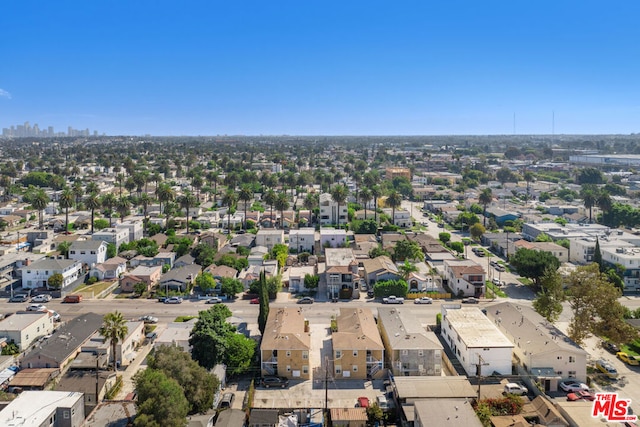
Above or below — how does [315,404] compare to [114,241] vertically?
below

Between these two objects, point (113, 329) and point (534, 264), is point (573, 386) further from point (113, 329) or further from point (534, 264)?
point (113, 329)

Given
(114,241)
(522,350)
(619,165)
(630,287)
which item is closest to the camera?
(522,350)

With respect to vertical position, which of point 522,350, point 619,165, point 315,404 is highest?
point 619,165

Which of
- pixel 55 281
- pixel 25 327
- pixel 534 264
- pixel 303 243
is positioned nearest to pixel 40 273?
pixel 55 281

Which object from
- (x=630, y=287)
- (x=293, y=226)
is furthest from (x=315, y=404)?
(x=293, y=226)

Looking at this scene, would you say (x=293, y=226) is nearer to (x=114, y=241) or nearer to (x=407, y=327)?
(x=114, y=241)

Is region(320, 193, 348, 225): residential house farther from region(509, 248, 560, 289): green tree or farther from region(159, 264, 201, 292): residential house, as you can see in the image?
region(509, 248, 560, 289): green tree

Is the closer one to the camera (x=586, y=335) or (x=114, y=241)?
(x=586, y=335)

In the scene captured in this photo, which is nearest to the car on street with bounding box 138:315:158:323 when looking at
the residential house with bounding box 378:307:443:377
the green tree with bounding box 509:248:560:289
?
the residential house with bounding box 378:307:443:377
